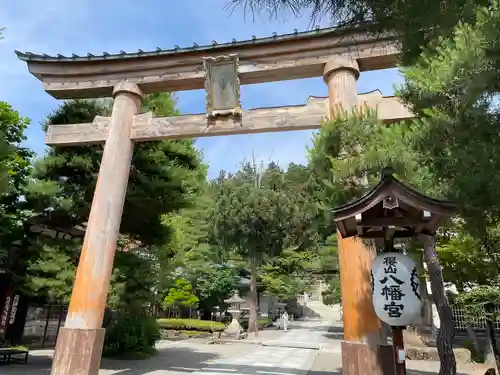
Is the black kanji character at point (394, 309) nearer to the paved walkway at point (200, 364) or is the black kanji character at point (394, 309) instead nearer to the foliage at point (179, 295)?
the paved walkway at point (200, 364)

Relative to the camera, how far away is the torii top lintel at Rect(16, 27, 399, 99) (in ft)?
26.0

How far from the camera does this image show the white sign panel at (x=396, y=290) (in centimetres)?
441

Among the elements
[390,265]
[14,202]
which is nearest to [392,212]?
[390,265]

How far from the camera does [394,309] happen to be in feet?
14.6

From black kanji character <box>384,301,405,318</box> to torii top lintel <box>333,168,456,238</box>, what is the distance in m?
0.82

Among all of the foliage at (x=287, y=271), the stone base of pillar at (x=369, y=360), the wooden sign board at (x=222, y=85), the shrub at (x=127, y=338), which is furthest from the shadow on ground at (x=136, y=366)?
the foliage at (x=287, y=271)

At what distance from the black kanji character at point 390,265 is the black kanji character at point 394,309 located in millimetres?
361

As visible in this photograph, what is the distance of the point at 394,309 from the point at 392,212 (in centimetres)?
111

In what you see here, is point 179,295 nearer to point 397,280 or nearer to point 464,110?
point 397,280

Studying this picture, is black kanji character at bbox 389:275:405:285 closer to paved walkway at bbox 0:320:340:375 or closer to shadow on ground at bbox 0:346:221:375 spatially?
paved walkway at bbox 0:320:340:375

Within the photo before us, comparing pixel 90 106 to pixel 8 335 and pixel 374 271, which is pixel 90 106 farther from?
pixel 374 271

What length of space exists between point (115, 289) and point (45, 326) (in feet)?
19.4

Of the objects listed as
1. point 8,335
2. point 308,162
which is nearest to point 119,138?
point 308,162

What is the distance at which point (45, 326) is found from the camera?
539 inches
